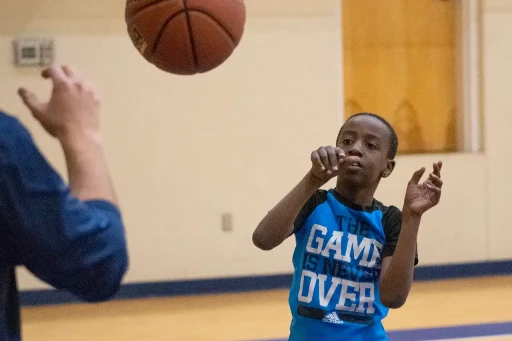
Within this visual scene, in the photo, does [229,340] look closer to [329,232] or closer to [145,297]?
[145,297]

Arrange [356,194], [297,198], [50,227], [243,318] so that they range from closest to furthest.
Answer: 1. [50,227]
2. [297,198]
3. [356,194]
4. [243,318]

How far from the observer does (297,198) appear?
2025 millimetres

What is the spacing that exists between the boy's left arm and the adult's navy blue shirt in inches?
51.4

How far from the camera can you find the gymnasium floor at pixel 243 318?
14.2 feet

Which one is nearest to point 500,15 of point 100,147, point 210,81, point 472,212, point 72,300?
point 472,212

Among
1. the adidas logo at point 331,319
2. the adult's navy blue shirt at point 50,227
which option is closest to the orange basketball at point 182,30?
the adidas logo at point 331,319

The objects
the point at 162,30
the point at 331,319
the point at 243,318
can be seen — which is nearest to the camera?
the point at 331,319

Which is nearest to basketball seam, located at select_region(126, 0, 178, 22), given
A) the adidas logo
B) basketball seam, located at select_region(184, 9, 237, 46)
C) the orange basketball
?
the orange basketball

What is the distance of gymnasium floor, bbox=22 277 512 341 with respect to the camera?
14.2 ft

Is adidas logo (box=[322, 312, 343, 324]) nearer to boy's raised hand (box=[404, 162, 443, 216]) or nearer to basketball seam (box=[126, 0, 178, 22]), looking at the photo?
boy's raised hand (box=[404, 162, 443, 216])

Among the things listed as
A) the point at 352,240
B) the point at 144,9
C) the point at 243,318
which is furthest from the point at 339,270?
the point at 243,318

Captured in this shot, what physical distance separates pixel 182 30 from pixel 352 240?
0.94 meters

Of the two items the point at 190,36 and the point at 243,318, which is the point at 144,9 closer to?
the point at 190,36

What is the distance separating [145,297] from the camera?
556cm
